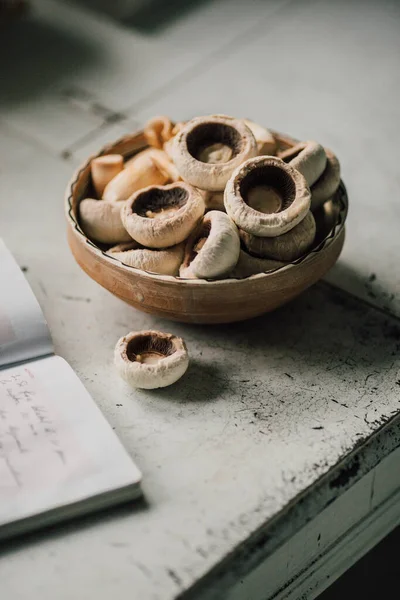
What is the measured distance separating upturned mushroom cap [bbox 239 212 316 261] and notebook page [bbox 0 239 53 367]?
0.89 ft

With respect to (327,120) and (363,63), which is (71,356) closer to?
(327,120)

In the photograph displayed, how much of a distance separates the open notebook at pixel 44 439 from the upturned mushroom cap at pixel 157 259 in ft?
0.47

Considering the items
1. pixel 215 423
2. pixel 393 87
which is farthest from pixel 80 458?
pixel 393 87

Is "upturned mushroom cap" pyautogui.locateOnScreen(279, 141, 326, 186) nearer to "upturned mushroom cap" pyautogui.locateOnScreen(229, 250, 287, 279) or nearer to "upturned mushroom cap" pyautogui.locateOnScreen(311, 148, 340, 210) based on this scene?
"upturned mushroom cap" pyautogui.locateOnScreen(311, 148, 340, 210)

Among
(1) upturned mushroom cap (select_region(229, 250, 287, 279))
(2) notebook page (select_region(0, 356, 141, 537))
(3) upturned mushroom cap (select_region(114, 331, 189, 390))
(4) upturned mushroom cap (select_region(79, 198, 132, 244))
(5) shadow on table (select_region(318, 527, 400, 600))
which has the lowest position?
(5) shadow on table (select_region(318, 527, 400, 600))

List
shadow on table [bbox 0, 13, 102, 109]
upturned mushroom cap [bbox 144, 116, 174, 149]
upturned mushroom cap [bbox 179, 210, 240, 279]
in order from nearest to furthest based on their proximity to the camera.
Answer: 1. upturned mushroom cap [bbox 179, 210, 240, 279]
2. upturned mushroom cap [bbox 144, 116, 174, 149]
3. shadow on table [bbox 0, 13, 102, 109]

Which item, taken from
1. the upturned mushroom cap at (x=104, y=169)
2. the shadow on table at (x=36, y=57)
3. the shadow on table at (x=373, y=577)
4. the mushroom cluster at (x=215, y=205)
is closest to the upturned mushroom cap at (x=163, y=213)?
the mushroom cluster at (x=215, y=205)

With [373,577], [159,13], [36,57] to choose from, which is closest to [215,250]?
[373,577]

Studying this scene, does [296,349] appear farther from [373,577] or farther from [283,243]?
[373,577]

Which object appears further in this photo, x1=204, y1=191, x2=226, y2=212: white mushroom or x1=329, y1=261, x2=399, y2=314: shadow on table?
x1=329, y1=261, x2=399, y2=314: shadow on table

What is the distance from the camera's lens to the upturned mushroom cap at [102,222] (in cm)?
103

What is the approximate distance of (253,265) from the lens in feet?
3.13

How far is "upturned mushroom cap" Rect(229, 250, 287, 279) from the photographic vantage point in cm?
95

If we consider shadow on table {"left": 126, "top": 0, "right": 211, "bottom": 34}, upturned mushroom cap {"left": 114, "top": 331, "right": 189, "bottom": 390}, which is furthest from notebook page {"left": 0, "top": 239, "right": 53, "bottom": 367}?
shadow on table {"left": 126, "top": 0, "right": 211, "bottom": 34}
